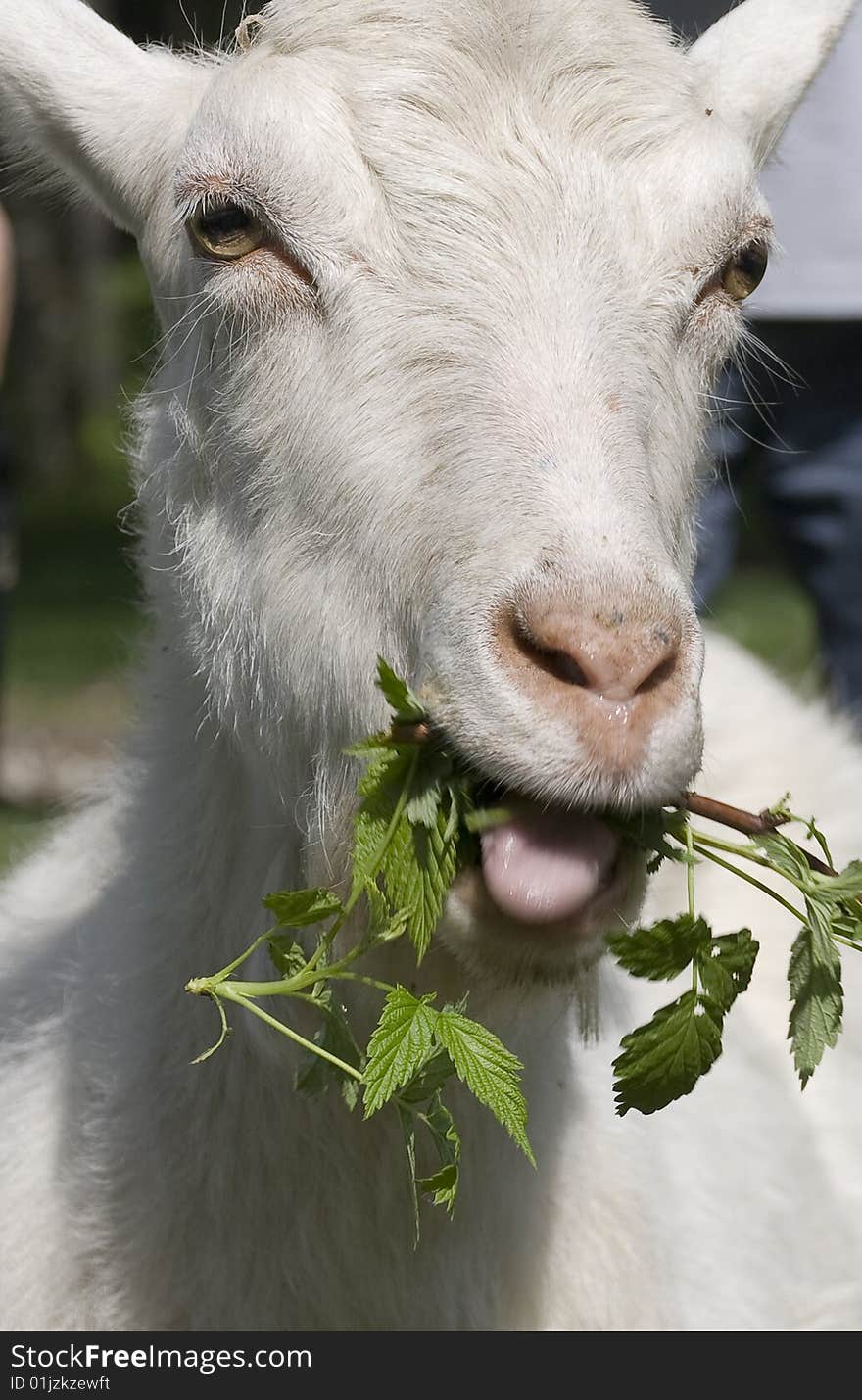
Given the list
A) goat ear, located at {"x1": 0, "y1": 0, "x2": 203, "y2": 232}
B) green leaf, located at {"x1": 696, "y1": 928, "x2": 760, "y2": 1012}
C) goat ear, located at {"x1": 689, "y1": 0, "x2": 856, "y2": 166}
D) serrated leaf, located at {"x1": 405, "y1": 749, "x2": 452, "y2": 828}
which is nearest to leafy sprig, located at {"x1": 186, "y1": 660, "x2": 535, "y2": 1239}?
serrated leaf, located at {"x1": 405, "y1": 749, "x2": 452, "y2": 828}

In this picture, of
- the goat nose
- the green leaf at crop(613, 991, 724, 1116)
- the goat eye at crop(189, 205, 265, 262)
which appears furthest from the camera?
the goat eye at crop(189, 205, 265, 262)

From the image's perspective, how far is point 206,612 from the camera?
9.52ft

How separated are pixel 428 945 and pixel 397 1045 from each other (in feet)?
0.48

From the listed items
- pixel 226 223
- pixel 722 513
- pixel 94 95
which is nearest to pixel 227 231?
pixel 226 223

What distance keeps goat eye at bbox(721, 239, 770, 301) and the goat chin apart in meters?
1.11

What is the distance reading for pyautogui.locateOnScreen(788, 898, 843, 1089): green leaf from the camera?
8.04 ft

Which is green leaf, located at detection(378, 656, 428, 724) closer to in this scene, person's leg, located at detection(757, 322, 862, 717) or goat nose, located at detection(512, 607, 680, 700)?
goat nose, located at detection(512, 607, 680, 700)

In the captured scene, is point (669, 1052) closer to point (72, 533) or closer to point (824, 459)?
point (824, 459)

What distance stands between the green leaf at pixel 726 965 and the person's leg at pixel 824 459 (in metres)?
2.44

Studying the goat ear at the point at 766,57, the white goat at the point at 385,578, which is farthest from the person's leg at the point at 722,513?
the white goat at the point at 385,578

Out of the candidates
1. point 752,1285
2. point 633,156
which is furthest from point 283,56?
point 752,1285

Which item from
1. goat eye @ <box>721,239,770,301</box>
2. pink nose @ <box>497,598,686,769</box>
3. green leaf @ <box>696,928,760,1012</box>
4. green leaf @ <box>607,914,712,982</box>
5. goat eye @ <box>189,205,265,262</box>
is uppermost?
goat eye @ <box>189,205,265,262</box>

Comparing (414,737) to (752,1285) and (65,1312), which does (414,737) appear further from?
(752,1285)

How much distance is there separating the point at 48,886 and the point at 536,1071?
1.37 m
